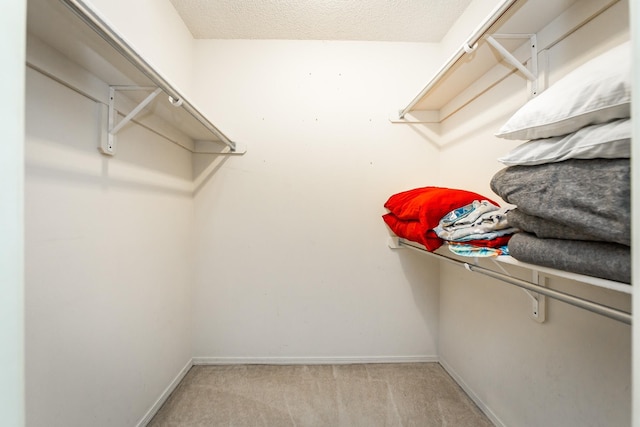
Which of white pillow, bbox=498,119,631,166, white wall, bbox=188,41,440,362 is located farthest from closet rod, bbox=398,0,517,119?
white wall, bbox=188,41,440,362

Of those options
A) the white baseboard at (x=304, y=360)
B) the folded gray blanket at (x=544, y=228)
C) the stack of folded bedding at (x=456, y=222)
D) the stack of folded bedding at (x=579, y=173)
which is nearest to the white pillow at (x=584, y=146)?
the stack of folded bedding at (x=579, y=173)

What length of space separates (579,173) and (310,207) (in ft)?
4.29

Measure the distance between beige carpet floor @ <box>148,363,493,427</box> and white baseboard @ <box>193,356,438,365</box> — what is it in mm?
28

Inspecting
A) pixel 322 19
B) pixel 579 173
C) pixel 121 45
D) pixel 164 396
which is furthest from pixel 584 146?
pixel 164 396

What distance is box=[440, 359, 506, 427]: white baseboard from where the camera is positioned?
121 cm

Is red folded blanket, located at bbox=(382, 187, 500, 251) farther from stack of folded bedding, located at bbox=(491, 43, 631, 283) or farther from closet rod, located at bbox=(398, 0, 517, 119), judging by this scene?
closet rod, located at bbox=(398, 0, 517, 119)

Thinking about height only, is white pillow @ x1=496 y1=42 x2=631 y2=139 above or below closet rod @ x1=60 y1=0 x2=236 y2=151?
below

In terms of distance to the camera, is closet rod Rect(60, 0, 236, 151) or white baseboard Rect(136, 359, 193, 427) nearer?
closet rod Rect(60, 0, 236, 151)

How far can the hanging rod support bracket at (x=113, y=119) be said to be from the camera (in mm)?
982

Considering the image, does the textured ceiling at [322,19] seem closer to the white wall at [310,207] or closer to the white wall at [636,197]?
the white wall at [310,207]

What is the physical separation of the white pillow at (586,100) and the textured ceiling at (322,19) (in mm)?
1165

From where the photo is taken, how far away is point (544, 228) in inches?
25.4

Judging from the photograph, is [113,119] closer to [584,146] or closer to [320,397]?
[584,146]

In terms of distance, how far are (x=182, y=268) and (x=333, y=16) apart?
1.67 m
